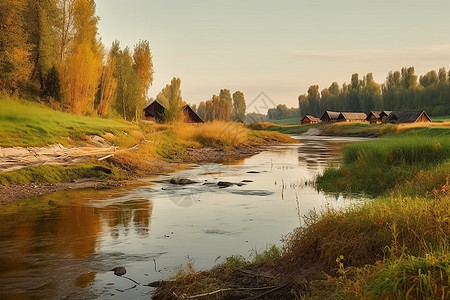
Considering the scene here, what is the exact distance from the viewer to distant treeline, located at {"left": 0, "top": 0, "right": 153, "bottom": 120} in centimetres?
3869

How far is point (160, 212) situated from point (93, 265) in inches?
252

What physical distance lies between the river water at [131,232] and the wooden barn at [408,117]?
91.7 m

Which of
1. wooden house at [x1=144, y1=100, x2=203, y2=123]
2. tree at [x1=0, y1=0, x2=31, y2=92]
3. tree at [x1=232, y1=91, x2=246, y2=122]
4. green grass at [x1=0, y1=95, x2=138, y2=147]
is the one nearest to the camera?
green grass at [x1=0, y1=95, x2=138, y2=147]

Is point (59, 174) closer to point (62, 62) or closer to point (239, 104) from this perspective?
point (62, 62)

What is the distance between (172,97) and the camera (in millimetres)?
65938

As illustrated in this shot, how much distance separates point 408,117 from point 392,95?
4625cm

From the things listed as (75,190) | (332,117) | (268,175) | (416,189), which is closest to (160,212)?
(75,190)

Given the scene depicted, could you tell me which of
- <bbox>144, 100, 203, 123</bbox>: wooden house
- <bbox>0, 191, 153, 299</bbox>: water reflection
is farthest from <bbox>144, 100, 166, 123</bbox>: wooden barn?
<bbox>0, 191, 153, 299</bbox>: water reflection

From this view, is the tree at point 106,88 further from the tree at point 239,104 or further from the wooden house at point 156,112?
the tree at point 239,104

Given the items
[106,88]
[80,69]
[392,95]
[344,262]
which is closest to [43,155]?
[344,262]

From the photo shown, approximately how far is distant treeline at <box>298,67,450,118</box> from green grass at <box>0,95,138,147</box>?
12517 centimetres

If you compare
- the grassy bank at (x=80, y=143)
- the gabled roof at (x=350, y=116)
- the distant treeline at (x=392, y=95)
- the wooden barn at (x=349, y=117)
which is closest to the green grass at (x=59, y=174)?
the grassy bank at (x=80, y=143)

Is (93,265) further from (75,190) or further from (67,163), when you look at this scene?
(67,163)

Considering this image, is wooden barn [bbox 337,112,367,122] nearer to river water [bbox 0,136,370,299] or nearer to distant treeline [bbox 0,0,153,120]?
distant treeline [bbox 0,0,153,120]
